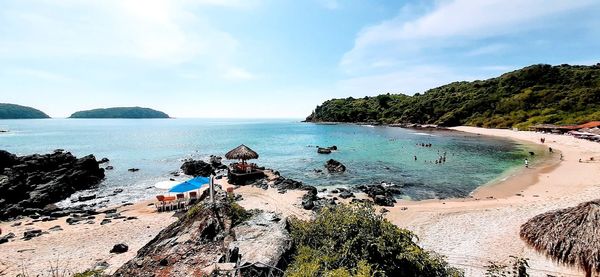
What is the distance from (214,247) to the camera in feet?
30.3

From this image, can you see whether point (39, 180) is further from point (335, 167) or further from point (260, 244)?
point (260, 244)

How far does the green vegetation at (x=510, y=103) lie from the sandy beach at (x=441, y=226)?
67028 mm

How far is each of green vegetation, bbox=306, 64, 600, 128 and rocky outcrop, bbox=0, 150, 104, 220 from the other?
9829 centimetres

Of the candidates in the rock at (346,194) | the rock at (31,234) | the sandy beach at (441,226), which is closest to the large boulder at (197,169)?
the sandy beach at (441,226)

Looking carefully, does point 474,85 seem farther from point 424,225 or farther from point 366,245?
→ point 366,245

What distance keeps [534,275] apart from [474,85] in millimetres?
144440

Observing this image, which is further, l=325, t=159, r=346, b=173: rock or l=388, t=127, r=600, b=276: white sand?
l=325, t=159, r=346, b=173: rock

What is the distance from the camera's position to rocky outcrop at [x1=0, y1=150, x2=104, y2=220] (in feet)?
79.4

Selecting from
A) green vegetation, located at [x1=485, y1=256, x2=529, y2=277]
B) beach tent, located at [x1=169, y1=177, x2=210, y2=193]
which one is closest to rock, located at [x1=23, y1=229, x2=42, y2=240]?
beach tent, located at [x1=169, y1=177, x2=210, y2=193]

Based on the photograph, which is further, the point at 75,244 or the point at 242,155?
Result: the point at 242,155

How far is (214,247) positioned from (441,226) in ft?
45.0

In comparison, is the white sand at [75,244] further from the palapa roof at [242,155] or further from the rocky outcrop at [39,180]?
the palapa roof at [242,155]

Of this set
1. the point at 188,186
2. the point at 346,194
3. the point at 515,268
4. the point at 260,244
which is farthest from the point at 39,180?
the point at 515,268

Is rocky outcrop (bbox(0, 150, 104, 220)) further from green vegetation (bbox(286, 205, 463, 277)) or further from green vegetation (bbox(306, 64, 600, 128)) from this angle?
green vegetation (bbox(306, 64, 600, 128))
